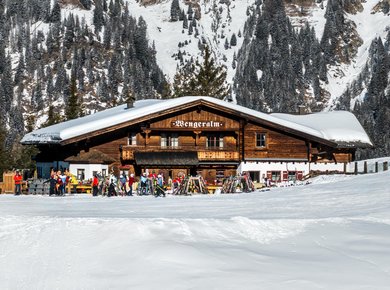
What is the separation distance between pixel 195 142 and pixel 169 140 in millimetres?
1829

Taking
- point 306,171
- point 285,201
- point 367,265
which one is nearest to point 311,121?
point 306,171

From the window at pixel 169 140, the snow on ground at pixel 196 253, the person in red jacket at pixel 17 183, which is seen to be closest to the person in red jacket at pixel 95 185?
the person in red jacket at pixel 17 183

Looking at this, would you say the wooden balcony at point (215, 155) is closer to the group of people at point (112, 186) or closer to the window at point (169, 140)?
the window at point (169, 140)

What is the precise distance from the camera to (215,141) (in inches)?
1908

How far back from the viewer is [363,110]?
615ft

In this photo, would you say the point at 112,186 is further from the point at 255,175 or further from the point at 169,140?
the point at 255,175

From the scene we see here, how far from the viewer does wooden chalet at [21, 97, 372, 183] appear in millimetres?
45375

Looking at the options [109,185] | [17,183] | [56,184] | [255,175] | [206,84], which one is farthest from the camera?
[206,84]

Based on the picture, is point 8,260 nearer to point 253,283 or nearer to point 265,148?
point 253,283

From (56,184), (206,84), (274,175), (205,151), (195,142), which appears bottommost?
(56,184)

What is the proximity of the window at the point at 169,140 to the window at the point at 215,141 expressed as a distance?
7.64ft

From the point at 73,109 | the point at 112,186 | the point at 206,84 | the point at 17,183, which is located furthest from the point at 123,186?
the point at 206,84

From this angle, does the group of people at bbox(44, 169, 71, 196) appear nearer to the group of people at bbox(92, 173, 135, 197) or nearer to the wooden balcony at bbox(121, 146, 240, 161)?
the group of people at bbox(92, 173, 135, 197)

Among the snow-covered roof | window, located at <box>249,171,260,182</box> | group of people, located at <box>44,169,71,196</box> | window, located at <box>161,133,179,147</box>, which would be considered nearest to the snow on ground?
group of people, located at <box>44,169,71,196</box>
